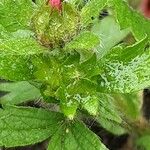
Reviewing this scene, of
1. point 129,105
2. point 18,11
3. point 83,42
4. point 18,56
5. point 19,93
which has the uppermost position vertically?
point 83,42

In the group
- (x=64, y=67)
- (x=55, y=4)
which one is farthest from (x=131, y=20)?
(x=55, y=4)

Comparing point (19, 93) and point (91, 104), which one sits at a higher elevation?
point (91, 104)

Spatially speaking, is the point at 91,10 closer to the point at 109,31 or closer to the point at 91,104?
the point at 91,104

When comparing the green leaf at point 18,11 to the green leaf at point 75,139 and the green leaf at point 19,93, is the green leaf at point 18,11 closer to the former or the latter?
the green leaf at point 75,139

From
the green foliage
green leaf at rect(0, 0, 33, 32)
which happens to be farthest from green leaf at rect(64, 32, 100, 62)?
green leaf at rect(0, 0, 33, 32)

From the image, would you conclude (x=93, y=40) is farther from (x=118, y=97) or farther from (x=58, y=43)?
(x=118, y=97)

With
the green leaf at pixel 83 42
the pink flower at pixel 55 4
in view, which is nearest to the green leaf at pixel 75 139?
the green leaf at pixel 83 42

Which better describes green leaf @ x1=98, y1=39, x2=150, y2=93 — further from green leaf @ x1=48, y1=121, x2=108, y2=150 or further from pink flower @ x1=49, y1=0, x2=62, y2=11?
pink flower @ x1=49, y1=0, x2=62, y2=11
